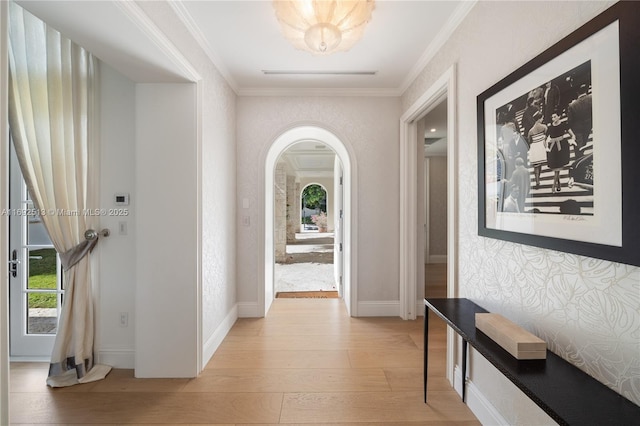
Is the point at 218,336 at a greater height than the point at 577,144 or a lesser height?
lesser

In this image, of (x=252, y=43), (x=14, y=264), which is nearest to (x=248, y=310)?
(x=14, y=264)

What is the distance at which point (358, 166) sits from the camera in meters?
3.43

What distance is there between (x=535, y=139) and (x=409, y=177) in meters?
2.04

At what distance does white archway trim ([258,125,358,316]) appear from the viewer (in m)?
3.43

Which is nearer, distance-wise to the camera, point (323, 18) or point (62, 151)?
point (323, 18)

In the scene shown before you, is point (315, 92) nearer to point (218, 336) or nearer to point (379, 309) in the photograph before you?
point (379, 309)

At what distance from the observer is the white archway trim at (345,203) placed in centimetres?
343

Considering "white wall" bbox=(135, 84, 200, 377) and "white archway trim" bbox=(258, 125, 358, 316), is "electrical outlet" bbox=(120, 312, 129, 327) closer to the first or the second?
"white wall" bbox=(135, 84, 200, 377)

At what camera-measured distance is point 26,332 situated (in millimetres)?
2426

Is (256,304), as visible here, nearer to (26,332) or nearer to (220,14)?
(26,332)

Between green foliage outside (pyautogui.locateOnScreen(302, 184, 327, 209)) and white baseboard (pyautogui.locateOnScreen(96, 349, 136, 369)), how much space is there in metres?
13.6

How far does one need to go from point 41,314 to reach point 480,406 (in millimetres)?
3322

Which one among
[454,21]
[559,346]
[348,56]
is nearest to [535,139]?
[559,346]

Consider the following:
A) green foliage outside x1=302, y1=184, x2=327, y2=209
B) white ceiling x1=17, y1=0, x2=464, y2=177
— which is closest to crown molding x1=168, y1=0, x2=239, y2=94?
white ceiling x1=17, y1=0, x2=464, y2=177
